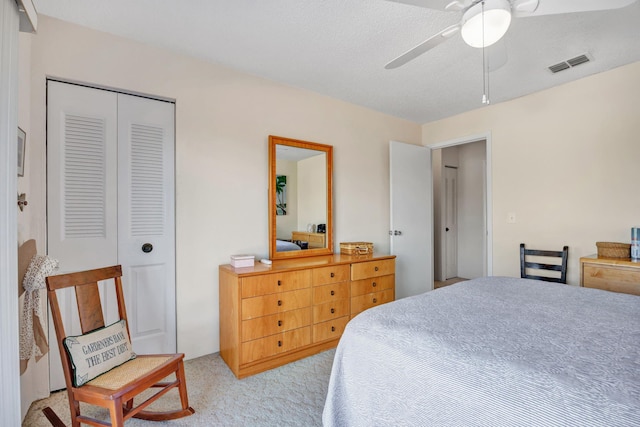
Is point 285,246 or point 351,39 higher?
point 351,39

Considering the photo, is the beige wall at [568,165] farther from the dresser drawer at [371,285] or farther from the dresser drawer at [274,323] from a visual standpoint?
the dresser drawer at [274,323]

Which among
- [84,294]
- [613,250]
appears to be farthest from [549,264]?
[84,294]

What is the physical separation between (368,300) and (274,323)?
1.06 metres

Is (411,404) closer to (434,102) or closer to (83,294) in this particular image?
(83,294)

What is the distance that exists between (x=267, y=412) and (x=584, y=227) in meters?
3.20

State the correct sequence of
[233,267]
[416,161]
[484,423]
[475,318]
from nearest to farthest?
[484,423]
[475,318]
[233,267]
[416,161]

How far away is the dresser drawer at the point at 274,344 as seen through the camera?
7.43 feet

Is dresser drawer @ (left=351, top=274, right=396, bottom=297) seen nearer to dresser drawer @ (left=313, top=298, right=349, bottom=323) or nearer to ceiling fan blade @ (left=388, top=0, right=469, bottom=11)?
dresser drawer @ (left=313, top=298, right=349, bottom=323)

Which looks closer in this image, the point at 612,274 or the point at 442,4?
the point at 442,4

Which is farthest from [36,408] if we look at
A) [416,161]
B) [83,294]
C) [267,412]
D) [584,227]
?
[584,227]

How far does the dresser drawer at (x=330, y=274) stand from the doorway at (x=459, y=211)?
2.77 meters

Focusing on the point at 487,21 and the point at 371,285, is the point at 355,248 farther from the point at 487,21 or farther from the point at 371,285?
the point at 487,21

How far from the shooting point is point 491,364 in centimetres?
98

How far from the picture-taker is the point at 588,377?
889 mm
